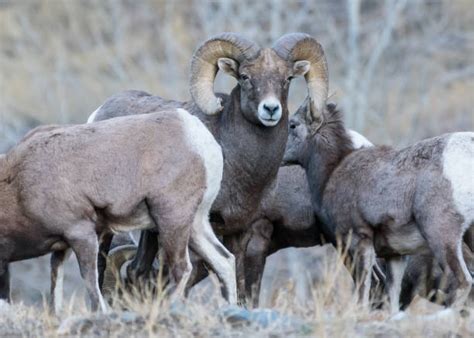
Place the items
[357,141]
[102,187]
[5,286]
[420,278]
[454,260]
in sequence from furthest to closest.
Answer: [357,141]
[420,278]
[5,286]
[454,260]
[102,187]

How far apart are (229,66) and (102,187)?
2288 mm

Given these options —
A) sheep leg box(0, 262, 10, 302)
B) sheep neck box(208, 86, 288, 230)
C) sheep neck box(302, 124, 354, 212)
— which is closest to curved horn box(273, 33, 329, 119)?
sheep neck box(302, 124, 354, 212)

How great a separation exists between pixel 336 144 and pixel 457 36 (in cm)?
2012

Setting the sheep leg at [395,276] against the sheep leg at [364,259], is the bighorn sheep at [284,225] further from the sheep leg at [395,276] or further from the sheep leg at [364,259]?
the sheep leg at [364,259]

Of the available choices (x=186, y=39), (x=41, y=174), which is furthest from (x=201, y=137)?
(x=186, y=39)

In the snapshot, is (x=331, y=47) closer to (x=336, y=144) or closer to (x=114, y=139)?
(x=336, y=144)

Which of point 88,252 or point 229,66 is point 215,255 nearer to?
point 88,252

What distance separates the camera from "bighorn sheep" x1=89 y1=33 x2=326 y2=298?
46.6ft

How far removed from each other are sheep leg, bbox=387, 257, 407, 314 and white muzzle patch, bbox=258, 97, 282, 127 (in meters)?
1.92

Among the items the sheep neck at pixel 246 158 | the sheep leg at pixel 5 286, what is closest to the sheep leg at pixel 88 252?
the sheep leg at pixel 5 286

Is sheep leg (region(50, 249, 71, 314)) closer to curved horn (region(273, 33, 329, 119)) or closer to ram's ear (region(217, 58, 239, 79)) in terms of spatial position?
ram's ear (region(217, 58, 239, 79))

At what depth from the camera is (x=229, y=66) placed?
14.6m

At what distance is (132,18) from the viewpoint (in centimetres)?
3631

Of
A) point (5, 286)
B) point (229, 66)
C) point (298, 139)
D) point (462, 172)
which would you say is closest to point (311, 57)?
point (229, 66)
